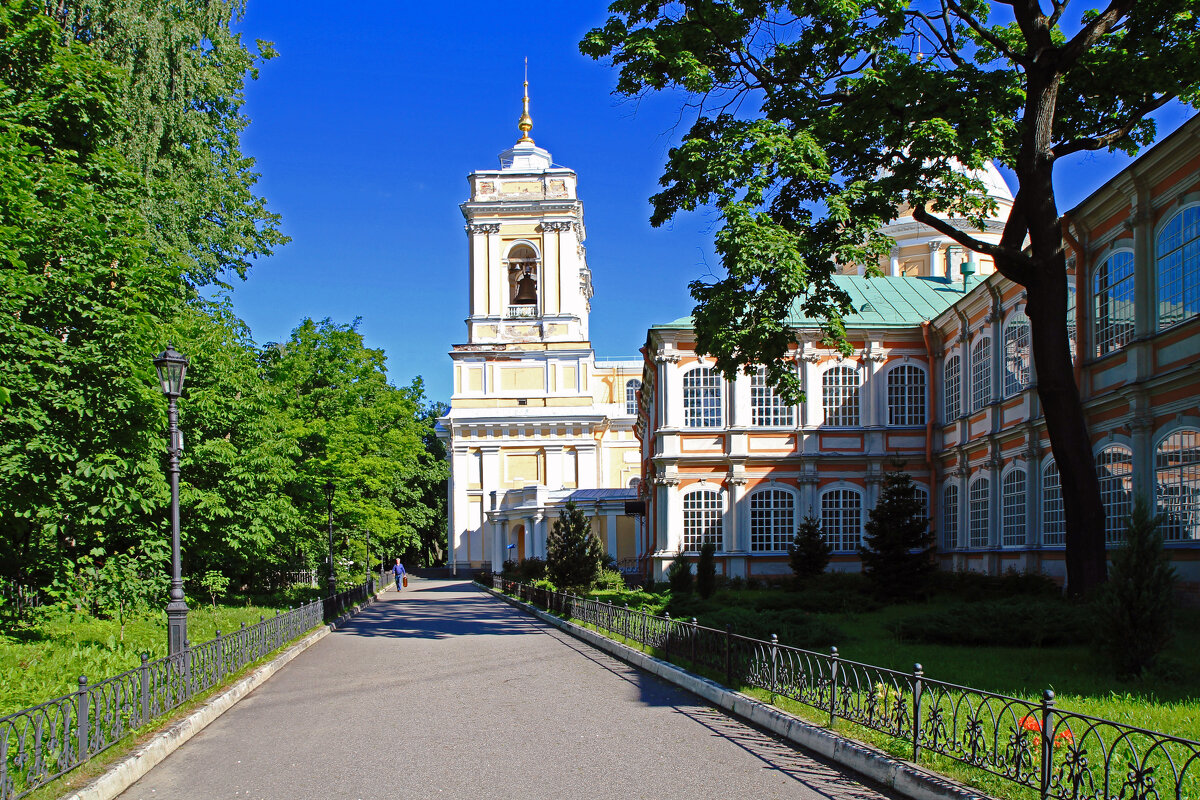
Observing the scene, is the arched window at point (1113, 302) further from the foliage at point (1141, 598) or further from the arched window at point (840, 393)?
the arched window at point (840, 393)

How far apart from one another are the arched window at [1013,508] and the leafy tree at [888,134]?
384 inches

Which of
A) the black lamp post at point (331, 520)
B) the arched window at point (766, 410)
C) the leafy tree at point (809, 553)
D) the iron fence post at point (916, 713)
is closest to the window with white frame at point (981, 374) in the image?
the leafy tree at point (809, 553)

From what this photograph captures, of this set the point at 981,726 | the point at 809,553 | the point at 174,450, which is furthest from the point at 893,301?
the point at 981,726

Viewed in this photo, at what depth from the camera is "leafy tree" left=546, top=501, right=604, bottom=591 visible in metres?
30.8

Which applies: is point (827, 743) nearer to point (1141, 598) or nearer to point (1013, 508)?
point (1141, 598)

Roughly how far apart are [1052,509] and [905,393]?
10245 millimetres

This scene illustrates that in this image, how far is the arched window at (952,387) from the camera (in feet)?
103

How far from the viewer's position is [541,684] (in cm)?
1398

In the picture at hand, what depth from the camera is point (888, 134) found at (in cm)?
1738

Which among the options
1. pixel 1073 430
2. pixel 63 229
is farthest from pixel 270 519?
pixel 1073 430

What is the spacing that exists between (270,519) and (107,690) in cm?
1394

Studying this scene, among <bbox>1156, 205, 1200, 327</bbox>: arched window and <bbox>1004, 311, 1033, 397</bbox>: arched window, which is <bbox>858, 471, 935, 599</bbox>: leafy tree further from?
<bbox>1156, 205, 1200, 327</bbox>: arched window

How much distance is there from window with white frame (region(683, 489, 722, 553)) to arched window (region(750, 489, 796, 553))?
46.1 inches

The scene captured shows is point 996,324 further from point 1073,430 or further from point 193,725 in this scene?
point 193,725
